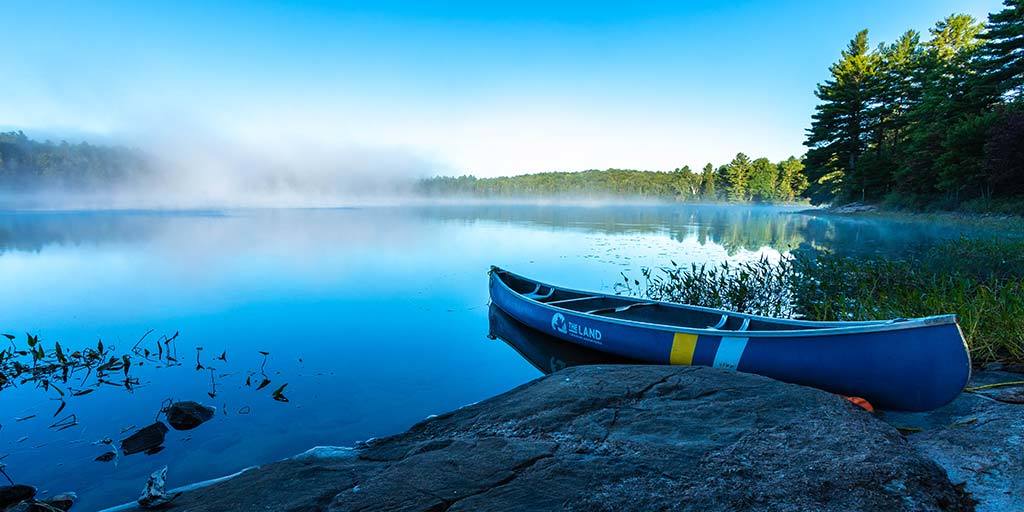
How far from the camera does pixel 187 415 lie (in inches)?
227

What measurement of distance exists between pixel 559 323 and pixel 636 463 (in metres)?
5.75

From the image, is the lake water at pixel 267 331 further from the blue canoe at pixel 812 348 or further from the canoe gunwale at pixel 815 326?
the canoe gunwale at pixel 815 326

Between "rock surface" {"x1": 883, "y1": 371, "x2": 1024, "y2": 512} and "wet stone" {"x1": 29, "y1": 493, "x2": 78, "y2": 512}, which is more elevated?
"rock surface" {"x1": 883, "y1": 371, "x2": 1024, "y2": 512}

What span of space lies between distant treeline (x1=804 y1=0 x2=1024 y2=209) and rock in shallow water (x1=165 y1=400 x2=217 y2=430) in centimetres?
3730

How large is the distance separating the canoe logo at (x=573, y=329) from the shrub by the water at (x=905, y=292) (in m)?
3.47

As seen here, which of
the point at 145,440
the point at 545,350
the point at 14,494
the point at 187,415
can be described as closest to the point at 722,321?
the point at 545,350

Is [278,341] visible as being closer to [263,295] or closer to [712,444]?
[263,295]

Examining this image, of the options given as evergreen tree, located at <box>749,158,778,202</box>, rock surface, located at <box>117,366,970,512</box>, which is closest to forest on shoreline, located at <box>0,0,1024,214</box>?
rock surface, located at <box>117,366,970,512</box>

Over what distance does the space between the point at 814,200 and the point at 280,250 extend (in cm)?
6060

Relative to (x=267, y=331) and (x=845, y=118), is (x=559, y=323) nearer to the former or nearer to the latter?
(x=267, y=331)

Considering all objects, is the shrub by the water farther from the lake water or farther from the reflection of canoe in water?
the lake water

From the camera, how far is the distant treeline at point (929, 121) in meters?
27.4

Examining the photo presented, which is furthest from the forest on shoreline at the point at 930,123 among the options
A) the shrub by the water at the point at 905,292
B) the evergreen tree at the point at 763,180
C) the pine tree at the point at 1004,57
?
the evergreen tree at the point at 763,180

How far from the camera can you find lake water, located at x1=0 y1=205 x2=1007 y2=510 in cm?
531
